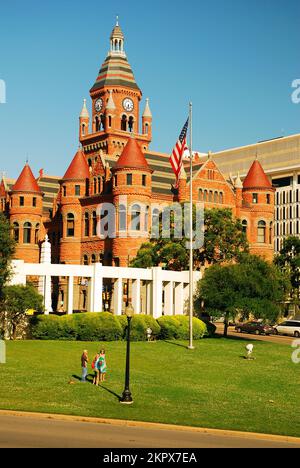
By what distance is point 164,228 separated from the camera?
71.2 m

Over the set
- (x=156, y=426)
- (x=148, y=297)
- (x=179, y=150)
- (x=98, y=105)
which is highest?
(x=98, y=105)

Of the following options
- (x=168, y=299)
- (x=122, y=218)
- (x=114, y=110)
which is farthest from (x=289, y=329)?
(x=114, y=110)

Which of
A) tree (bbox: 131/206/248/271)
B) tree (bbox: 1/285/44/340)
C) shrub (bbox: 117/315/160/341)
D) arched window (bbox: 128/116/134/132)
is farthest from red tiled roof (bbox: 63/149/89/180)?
tree (bbox: 1/285/44/340)

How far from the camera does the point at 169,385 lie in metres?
34.2

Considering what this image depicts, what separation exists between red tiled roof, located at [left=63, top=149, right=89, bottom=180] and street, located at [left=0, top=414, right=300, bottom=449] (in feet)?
205

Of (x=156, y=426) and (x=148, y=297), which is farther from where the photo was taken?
(x=148, y=297)

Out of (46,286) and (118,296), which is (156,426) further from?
(46,286)

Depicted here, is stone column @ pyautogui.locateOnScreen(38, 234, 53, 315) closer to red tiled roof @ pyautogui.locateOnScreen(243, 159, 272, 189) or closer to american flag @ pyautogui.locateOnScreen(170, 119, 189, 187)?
american flag @ pyautogui.locateOnScreen(170, 119, 189, 187)

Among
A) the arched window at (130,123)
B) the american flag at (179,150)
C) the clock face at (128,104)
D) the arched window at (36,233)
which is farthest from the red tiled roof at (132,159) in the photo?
the american flag at (179,150)

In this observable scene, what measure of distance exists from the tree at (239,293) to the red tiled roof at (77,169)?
3339 cm

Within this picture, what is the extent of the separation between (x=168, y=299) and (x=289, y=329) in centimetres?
1076

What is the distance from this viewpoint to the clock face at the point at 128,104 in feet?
344

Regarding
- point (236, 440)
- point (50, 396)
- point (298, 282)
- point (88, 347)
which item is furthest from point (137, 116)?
point (236, 440)

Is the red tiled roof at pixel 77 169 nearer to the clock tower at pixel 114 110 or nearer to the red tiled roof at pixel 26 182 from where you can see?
the red tiled roof at pixel 26 182
